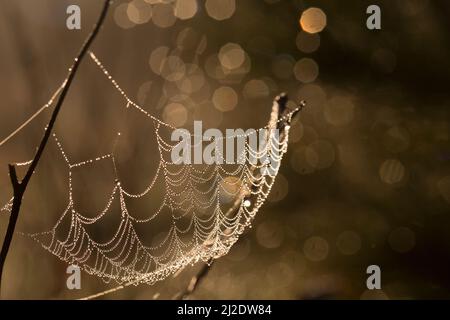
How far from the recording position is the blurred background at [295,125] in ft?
7.22

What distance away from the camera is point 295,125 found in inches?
134

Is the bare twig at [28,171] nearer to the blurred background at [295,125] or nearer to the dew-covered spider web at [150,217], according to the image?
the blurred background at [295,125]

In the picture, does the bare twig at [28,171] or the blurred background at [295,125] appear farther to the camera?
the blurred background at [295,125]

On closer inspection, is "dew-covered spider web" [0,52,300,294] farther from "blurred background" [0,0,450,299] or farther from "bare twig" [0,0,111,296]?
"bare twig" [0,0,111,296]

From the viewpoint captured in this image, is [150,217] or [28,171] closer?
[28,171]

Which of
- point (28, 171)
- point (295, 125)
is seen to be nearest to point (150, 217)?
point (295, 125)

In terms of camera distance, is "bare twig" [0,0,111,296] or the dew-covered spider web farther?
the dew-covered spider web

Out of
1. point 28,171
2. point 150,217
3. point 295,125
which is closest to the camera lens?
point 28,171

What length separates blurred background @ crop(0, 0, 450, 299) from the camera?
2199mm

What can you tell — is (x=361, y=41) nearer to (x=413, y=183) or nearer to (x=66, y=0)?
(x=413, y=183)

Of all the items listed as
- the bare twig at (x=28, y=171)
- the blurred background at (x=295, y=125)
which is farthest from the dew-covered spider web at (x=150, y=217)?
the bare twig at (x=28, y=171)

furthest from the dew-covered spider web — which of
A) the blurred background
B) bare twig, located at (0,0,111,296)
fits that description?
bare twig, located at (0,0,111,296)

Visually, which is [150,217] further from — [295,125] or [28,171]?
[28,171]
